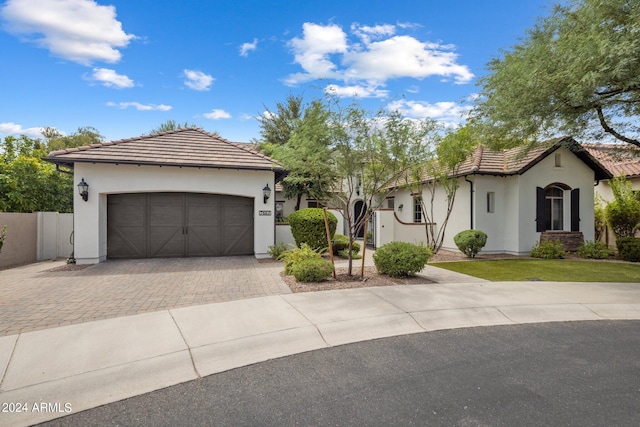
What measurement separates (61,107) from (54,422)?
51.6ft

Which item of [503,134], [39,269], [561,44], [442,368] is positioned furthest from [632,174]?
[39,269]

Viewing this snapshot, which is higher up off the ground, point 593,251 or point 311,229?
point 311,229

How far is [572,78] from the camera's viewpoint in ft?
24.2

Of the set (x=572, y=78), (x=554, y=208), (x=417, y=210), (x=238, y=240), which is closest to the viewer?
(x=572, y=78)

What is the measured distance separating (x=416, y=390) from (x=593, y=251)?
574 inches

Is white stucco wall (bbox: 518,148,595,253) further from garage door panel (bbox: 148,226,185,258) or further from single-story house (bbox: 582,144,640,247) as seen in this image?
garage door panel (bbox: 148,226,185,258)

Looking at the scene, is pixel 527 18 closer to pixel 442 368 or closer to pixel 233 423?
pixel 442 368

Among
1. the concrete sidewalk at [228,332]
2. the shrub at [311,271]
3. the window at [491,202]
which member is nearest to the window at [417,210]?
the window at [491,202]

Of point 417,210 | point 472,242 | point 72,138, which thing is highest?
point 72,138

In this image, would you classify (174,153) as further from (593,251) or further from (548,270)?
(593,251)

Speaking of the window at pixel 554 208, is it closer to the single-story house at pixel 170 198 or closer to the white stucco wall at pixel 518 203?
the white stucco wall at pixel 518 203

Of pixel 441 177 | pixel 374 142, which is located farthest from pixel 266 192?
pixel 441 177

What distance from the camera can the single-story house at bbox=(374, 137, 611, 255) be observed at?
1417 cm

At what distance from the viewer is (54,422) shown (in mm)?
2932
